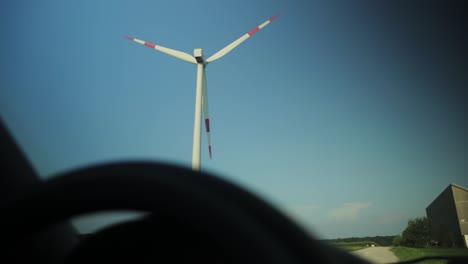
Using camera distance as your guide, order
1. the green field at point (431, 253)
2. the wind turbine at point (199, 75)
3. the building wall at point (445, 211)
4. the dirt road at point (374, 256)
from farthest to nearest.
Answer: the building wall at point (445, 211) < the wind turbine at point (199, 75) < the green field at point (431, 253) < the dirt road at point (374, 256)


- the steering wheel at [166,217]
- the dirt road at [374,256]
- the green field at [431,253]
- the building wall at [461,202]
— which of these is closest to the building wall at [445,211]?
the building wall at [461,202]

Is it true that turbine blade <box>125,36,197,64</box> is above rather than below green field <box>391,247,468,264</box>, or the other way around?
above

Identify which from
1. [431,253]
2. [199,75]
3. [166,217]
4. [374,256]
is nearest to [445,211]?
[199,75]

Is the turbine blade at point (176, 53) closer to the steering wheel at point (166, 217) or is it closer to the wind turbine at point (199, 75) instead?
the wind turbine at point (199, 75)

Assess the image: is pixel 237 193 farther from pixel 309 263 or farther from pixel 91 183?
pixel 91 183

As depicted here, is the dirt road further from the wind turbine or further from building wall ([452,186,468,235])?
building wall ([452,186,468,235])

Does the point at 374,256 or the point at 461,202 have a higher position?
the point at 461,202

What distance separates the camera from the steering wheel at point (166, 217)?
65 centimetres

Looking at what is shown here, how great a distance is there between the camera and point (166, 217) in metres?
0.74

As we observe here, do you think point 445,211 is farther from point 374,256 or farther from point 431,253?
point 431,253

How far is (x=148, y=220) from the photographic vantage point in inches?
31.9

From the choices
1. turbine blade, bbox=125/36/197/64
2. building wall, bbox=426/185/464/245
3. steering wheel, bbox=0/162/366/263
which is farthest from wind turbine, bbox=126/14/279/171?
building wall, bbox=426/185/464/245

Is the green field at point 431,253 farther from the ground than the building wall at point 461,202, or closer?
closer

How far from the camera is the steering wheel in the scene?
0.65m
